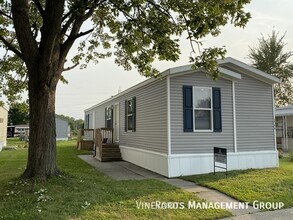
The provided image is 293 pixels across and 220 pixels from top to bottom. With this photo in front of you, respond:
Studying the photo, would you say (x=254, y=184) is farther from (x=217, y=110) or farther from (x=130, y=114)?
(x=130, y=114)

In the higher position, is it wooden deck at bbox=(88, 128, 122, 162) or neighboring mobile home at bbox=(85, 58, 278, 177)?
neighboring mobile home at bbox=(85, 58, 278, 177)

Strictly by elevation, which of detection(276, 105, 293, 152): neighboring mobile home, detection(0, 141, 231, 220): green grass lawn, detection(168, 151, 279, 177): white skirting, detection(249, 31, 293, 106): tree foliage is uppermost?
detection(249, 31, 293, 106): tree foliage

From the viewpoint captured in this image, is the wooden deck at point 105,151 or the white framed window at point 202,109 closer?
the white framed window at point 202,109

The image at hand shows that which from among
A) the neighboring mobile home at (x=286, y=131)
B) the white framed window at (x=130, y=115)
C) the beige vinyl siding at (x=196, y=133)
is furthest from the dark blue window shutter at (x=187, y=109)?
the neighboring mobile home at (x=286, y=131)

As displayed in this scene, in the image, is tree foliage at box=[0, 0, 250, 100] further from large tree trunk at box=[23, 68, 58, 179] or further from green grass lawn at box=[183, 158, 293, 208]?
green grass lawn at box=[183, 158, 293, 208]

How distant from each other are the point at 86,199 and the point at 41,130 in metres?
2.37

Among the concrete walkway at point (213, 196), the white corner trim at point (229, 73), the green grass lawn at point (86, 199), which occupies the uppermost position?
the white corner trim at point (229, 73)

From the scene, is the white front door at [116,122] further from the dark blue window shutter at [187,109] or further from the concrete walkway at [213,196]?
the dark blue window shutter at [187,109]

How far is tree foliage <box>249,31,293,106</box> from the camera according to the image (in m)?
25.4

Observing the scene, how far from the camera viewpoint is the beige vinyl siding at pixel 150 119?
29.2 ft

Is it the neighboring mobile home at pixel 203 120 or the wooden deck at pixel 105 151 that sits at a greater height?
the neighboring mobile home at pixel 203 120

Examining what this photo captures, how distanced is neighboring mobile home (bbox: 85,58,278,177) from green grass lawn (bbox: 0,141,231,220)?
209 cm

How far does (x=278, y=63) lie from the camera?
84.0ft

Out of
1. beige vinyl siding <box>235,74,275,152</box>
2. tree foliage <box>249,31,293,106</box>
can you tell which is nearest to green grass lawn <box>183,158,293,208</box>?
beige vinyl siding <box>235,74,275,152</box>
